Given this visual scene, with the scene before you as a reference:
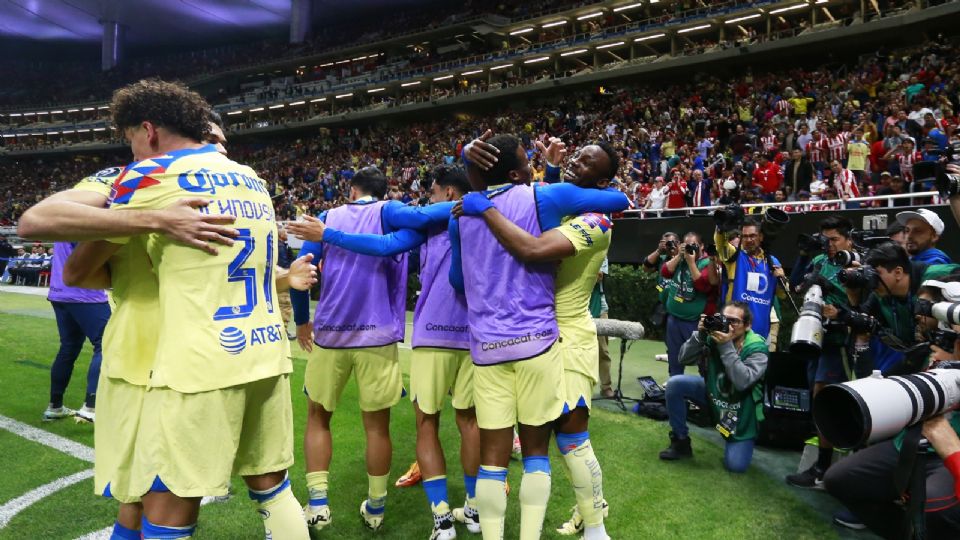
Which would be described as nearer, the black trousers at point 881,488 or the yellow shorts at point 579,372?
the black trousers at point 881,488

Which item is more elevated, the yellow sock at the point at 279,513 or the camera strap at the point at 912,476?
the camera strap at the point at 912,476

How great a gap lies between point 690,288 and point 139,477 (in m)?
5.31

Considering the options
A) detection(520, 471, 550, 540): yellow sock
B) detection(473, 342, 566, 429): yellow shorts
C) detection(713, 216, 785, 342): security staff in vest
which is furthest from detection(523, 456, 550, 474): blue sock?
detection(713, 216, 785, 342): security staff in vest

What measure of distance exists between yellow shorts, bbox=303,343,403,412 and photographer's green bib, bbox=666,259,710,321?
370 cm

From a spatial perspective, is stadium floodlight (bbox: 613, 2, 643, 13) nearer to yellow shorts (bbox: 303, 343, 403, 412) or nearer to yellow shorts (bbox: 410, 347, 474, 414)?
yellow shorts (bbox: 410, 347, 474, 414)

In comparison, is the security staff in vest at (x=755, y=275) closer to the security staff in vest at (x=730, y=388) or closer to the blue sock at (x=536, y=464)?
the security staff in vest at (x=730, y=388)

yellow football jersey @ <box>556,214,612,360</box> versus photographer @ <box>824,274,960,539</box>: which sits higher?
yellow football jersey @ <box>556,214,612,360</box>

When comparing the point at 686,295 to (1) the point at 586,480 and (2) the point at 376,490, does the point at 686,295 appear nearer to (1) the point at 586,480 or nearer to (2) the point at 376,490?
(1) the point at 586,480

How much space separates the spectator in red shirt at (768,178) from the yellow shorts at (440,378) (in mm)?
10860

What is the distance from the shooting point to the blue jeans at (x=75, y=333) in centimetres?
491

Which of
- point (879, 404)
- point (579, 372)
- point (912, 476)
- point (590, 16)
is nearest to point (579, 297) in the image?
point (579, 372)

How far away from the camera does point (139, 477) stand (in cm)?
185

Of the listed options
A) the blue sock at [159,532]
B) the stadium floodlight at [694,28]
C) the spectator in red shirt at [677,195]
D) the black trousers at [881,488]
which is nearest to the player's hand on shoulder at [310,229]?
the blue sock at [159,532]

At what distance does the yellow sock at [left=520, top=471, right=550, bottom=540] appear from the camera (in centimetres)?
267
